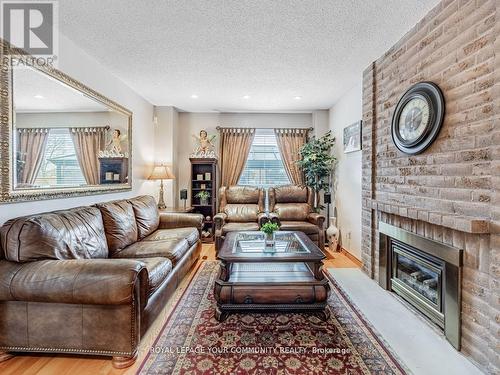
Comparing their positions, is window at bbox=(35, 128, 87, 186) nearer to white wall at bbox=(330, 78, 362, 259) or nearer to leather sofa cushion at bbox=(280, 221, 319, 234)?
leather sofa cushion at bbox=(280, 221, 319, 234)

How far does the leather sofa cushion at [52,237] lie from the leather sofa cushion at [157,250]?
258mm

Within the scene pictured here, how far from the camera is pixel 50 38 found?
7.73 feet

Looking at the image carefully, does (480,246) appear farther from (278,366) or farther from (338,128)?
(338,128)

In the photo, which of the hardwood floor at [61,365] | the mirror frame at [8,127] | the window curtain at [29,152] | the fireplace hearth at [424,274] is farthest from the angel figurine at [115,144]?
the fireplace hearth at [424,274]

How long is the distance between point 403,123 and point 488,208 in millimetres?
1138

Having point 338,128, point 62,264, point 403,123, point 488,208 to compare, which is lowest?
point 62,264

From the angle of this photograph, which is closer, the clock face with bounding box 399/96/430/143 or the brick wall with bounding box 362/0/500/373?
the brick wall with bounding box 362/0/500/373

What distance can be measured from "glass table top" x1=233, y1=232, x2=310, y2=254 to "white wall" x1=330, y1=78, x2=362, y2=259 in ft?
4.04

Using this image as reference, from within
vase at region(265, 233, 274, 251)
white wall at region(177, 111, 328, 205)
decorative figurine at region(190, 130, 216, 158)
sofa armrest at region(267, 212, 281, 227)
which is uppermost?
white wall at region(177, 111, 328, 205)

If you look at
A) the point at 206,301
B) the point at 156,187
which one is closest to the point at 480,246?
the point at 206,301

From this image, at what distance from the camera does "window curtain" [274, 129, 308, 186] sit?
532cm

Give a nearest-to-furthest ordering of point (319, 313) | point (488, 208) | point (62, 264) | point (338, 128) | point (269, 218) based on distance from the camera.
Answer: point (488, 208)
point (62, 264)
point (319, 313)
point (269, 218)
point (338, 128)

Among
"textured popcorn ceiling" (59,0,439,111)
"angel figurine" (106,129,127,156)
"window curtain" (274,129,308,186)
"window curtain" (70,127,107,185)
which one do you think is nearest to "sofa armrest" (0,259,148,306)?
"window curtain" (70,127,107,185)

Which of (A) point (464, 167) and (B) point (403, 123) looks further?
(B) point (403, 123)
